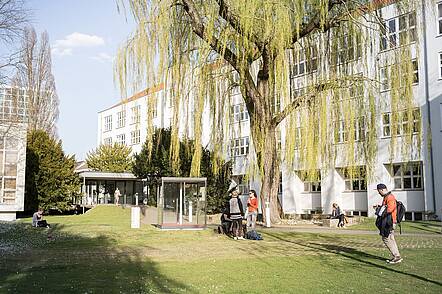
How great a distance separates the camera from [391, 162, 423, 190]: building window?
33.0m

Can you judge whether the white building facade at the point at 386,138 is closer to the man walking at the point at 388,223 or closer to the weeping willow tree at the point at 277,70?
Answer: the weeping willow tree at the point at 277,70

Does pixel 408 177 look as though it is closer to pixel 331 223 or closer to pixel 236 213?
pixel 331 223

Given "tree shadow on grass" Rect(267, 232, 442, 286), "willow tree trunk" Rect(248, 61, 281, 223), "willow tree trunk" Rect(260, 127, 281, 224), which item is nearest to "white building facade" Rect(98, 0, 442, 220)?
"willow tree trunk" Rect(260, 127, 281, 224)

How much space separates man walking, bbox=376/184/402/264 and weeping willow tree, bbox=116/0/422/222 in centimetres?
706

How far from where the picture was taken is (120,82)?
1778cm

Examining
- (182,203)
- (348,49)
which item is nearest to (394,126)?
(348,49)

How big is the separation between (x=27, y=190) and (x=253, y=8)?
109 ft

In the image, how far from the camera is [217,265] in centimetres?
1154

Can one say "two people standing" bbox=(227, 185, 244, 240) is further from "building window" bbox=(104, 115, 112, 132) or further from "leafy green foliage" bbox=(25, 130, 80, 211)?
"building window" bbox=(104, 115, 112, 132)

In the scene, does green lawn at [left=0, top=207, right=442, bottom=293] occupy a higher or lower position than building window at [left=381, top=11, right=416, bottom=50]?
lower

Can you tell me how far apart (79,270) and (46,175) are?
3601cm

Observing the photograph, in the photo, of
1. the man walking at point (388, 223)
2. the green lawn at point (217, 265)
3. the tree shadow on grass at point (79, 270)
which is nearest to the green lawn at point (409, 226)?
the green lawn at point (217, 265)

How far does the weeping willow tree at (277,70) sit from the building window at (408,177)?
13637mm

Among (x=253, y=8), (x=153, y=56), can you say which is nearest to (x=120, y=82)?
(x=153, y=56)
